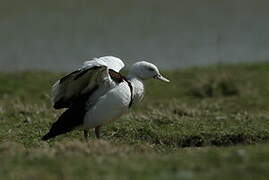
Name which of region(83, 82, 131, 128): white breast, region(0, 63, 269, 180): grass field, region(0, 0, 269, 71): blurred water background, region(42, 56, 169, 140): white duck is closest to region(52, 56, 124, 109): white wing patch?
region(42, 56, 169, 140): white duck

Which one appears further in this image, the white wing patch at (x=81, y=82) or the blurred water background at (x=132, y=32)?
the blurred water background at (x=132, y=32)

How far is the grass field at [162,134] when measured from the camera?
5.32 meters

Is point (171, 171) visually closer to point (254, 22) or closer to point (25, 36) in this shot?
point (25, 36)

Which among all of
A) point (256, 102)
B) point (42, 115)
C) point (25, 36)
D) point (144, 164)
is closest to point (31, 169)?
point (144, 164)

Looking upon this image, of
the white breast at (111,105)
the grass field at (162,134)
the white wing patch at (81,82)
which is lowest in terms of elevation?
the grass field at (162,134)

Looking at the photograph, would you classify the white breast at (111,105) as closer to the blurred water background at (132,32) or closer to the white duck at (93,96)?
the white duck at (93,96)

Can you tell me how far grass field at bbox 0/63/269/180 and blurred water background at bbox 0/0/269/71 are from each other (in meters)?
3.13

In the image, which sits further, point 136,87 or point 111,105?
point 136,87

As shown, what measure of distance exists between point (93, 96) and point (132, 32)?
13166 mm

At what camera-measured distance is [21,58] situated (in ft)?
61.6

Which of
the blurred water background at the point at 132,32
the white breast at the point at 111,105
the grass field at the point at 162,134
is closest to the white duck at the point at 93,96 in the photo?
the white breast at the point at 111,105

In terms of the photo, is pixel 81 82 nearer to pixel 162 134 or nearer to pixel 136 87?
pixel 136 87

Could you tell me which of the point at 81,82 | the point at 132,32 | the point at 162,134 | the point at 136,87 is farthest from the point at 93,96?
the point at 132,32

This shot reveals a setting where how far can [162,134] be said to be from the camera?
8438 millimetres
